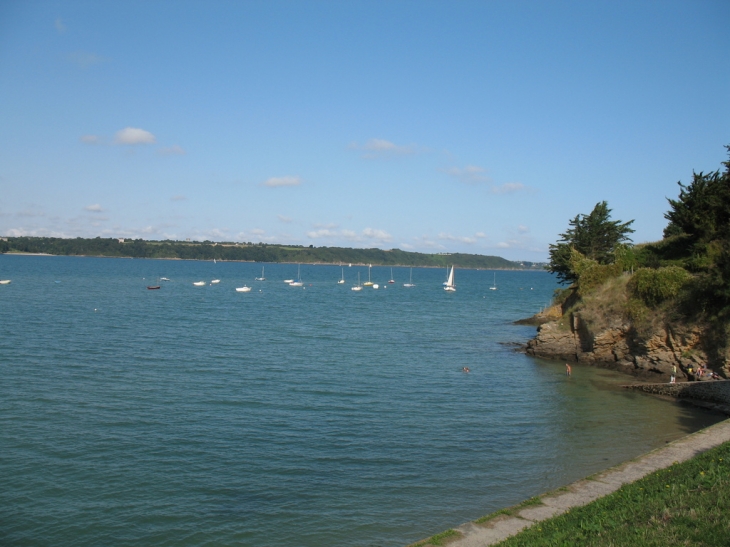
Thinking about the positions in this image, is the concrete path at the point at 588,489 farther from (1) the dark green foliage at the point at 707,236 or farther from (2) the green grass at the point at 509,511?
(1) the dark green foliage at the point at 707,236

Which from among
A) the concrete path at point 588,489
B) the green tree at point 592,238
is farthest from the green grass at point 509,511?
the green tree at point 592,238

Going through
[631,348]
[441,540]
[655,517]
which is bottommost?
[441,540]

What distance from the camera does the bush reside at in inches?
1495

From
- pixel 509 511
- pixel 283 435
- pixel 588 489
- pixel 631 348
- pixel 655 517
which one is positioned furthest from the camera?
pixel 631 348

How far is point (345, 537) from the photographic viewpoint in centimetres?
1585

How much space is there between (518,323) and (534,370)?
29874mm

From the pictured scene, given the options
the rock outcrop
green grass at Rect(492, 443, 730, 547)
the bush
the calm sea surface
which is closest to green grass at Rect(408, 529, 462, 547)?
green grass at Rect(492, 443, 730, 547)

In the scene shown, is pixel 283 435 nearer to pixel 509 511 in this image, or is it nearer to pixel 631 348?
pixel 509 511

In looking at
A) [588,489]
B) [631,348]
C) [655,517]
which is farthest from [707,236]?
[655,517]

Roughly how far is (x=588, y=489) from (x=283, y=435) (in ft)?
39.4

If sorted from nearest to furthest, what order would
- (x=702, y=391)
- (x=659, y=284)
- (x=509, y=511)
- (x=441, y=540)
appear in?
(x=441, y=540)
(x=509, y=511)
(x=702, y=391)
(x=659, y=284)

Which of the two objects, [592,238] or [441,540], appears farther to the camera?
[592,238]

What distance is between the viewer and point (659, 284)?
38.6m

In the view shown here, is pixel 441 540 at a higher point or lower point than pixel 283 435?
higher
